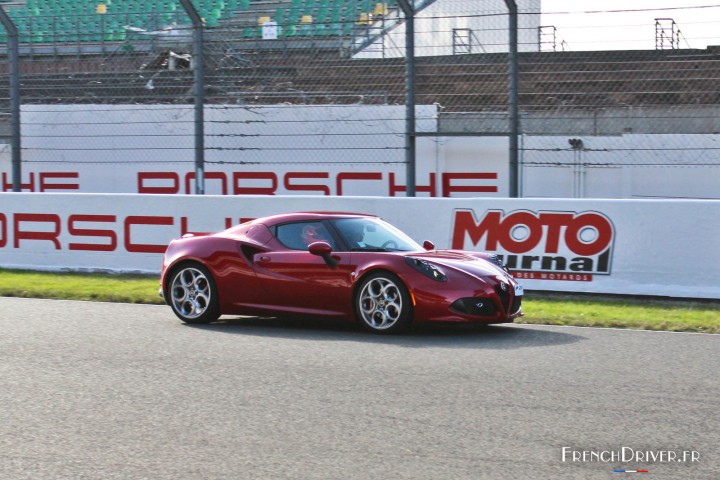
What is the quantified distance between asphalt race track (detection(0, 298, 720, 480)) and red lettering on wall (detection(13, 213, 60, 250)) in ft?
18.7

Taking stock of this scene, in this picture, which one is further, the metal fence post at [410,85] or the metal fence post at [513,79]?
the metal fence post at [410,85]

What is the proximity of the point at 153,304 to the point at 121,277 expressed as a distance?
8.93 feet

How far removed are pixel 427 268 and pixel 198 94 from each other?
723 centimetres

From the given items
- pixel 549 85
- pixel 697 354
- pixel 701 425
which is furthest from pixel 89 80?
pixel 701 425

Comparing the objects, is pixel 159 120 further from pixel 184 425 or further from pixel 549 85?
pixel 184 425

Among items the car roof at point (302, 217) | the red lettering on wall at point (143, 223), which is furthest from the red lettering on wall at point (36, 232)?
the car roof at point (302, 217)

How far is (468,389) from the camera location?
656cm

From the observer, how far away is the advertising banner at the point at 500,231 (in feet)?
38.9

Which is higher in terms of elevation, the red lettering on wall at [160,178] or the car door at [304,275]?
the red lettering on wall at [160,178]

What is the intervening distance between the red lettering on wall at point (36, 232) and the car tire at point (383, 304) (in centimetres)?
720

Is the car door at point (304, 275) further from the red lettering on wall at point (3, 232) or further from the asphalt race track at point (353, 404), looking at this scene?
the red lettering on wall at point (3, 232)

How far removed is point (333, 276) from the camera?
365 inches

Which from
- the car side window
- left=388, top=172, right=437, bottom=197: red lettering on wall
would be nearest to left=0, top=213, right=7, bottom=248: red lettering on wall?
left=388, top=172, right=437, bottom=197: red lettering on wall

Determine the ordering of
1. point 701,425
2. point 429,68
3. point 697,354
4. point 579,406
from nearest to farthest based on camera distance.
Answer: point 701,425 < point 579,406 < point 697,354 < point 429,68
